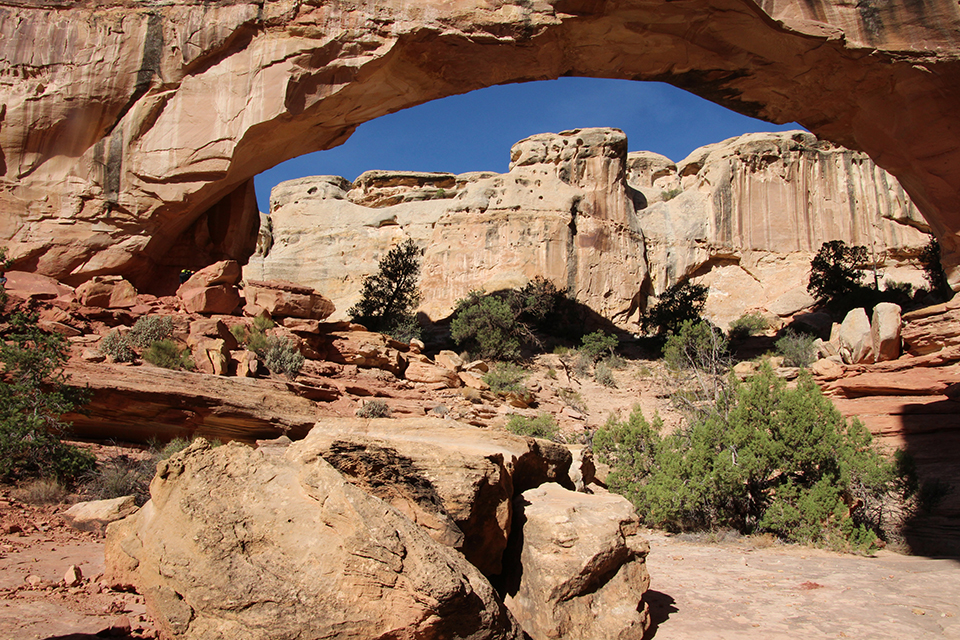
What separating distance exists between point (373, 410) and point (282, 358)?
2189 millimetres

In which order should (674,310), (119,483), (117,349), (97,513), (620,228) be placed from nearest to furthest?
(97,513), (119,483), (117,349), (674,310), (620,228)

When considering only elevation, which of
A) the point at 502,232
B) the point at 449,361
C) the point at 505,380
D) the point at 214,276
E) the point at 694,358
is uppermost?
the point at 502,232

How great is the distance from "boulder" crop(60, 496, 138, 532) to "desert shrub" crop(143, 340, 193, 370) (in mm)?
3832

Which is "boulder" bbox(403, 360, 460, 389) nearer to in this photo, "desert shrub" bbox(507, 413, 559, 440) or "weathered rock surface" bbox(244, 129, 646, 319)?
"desert shrub" bbox(507, 413, 559, 440)

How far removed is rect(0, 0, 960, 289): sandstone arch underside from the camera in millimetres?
11180

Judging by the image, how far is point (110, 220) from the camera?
11.6 metres

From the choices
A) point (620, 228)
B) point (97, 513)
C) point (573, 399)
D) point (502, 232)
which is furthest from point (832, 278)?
point (97, 513)

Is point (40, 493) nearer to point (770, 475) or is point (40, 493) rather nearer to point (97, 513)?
point (97, 513)

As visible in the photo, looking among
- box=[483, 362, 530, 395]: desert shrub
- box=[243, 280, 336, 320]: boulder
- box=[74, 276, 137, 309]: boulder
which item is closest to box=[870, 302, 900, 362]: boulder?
box=[483, 362, 530, 395]: desert shrub

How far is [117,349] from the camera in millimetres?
9078

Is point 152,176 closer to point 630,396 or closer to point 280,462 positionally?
point 280,462

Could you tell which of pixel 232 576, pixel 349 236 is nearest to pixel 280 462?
pixel 232 576

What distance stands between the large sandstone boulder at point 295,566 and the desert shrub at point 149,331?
24.6 ft

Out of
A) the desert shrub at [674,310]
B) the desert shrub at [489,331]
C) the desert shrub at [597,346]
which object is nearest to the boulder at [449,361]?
the desert shrub at [489,331]
